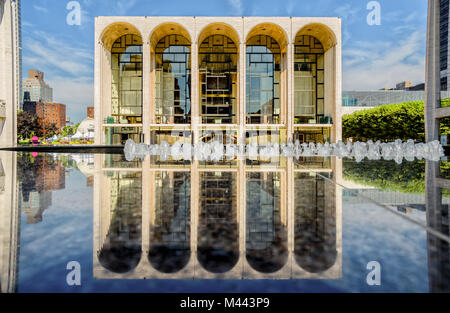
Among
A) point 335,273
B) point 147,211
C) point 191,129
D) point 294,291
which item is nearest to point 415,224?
point 335,273

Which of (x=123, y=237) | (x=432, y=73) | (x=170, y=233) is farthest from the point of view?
(x=432, y=73)

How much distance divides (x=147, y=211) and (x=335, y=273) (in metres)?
Answer: 2.46

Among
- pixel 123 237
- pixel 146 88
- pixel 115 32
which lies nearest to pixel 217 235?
pixel 123 237

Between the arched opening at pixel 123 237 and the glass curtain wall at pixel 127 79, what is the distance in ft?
112

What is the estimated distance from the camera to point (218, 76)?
36406 millimetres

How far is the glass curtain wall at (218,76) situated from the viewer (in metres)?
36.3

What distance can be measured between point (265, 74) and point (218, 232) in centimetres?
3557

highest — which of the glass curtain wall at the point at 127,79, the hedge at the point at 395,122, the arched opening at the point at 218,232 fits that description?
the glass curtain wall at the point at 127,79

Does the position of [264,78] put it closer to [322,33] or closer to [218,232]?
[322,33]

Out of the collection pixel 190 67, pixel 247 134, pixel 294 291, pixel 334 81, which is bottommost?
pixel 294 291

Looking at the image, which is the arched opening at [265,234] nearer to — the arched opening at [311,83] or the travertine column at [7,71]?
the arched opening at [311,83]

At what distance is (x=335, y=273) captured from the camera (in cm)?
195

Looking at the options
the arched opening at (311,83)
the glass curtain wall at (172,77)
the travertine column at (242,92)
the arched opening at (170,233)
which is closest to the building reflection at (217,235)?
the arched opening at (170,233)
